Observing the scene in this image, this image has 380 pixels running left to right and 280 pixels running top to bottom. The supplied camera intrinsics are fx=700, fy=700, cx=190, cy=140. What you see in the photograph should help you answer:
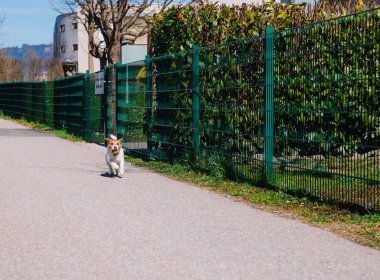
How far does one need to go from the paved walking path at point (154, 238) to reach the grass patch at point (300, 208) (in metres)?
0.23

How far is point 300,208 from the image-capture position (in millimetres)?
7852

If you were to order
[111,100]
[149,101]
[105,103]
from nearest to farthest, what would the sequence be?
1. [149,101]
2. [111,100]
3. [105,103]

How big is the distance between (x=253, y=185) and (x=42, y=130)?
1638 centimetres

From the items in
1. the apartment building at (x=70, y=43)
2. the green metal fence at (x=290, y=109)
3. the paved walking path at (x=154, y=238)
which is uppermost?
the apartment building at (x=70, y=43)

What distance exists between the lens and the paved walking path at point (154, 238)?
5133 mm

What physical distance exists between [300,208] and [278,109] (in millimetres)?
1500

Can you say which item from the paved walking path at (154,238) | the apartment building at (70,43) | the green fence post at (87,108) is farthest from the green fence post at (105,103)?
the apartment building at (70,43)

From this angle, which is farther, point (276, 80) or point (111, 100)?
point (111, 100)

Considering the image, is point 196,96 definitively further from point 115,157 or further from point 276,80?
point 276,80

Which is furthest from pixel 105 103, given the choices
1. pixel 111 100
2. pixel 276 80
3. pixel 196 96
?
pixel 276 80

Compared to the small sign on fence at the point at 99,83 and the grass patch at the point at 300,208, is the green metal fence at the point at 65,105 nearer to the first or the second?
the small sign on fence at the point at 99,83

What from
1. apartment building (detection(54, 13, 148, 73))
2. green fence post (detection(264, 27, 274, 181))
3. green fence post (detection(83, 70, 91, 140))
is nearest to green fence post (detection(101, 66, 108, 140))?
green fence post (detection(83, 70, 91, 140))

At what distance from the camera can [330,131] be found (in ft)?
25.1

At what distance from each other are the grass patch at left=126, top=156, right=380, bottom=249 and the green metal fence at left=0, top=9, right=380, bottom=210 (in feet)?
0.48
